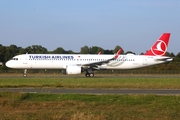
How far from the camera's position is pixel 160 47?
186 feet

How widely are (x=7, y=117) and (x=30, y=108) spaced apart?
109 inches

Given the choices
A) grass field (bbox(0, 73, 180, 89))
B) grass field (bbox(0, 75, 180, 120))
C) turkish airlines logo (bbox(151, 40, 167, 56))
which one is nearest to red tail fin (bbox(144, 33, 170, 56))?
turkish airlines logo (bbox(151, 40, 167, 56))

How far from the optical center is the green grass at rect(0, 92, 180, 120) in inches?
503

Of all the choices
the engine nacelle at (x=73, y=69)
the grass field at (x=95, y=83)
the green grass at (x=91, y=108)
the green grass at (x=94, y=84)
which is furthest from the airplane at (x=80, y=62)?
the green grass at (x=91, y=108)

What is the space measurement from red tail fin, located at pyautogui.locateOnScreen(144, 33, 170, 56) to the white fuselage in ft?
5.75

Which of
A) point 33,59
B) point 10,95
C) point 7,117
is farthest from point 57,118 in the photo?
point 33,59

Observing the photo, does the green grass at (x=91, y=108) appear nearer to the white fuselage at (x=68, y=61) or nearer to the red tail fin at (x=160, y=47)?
the white fuselage at (x=68, y=61)

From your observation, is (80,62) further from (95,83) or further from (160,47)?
(95,83)

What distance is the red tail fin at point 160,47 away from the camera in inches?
2219

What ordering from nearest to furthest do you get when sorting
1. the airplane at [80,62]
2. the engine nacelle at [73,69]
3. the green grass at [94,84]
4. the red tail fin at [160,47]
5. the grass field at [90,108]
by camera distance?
the grass field at [90,108] < the green grass at [94,84] < the engine nacelle at [73,69] < the airplane at [80,62] < the red tail fin at [160,47]

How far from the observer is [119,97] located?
1912cm

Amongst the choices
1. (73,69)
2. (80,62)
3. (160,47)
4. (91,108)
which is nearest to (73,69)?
(73,69)

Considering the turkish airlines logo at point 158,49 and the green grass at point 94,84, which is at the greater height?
the turkish airlines logo at point 158,49

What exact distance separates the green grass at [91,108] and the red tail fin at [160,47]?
125 feet
